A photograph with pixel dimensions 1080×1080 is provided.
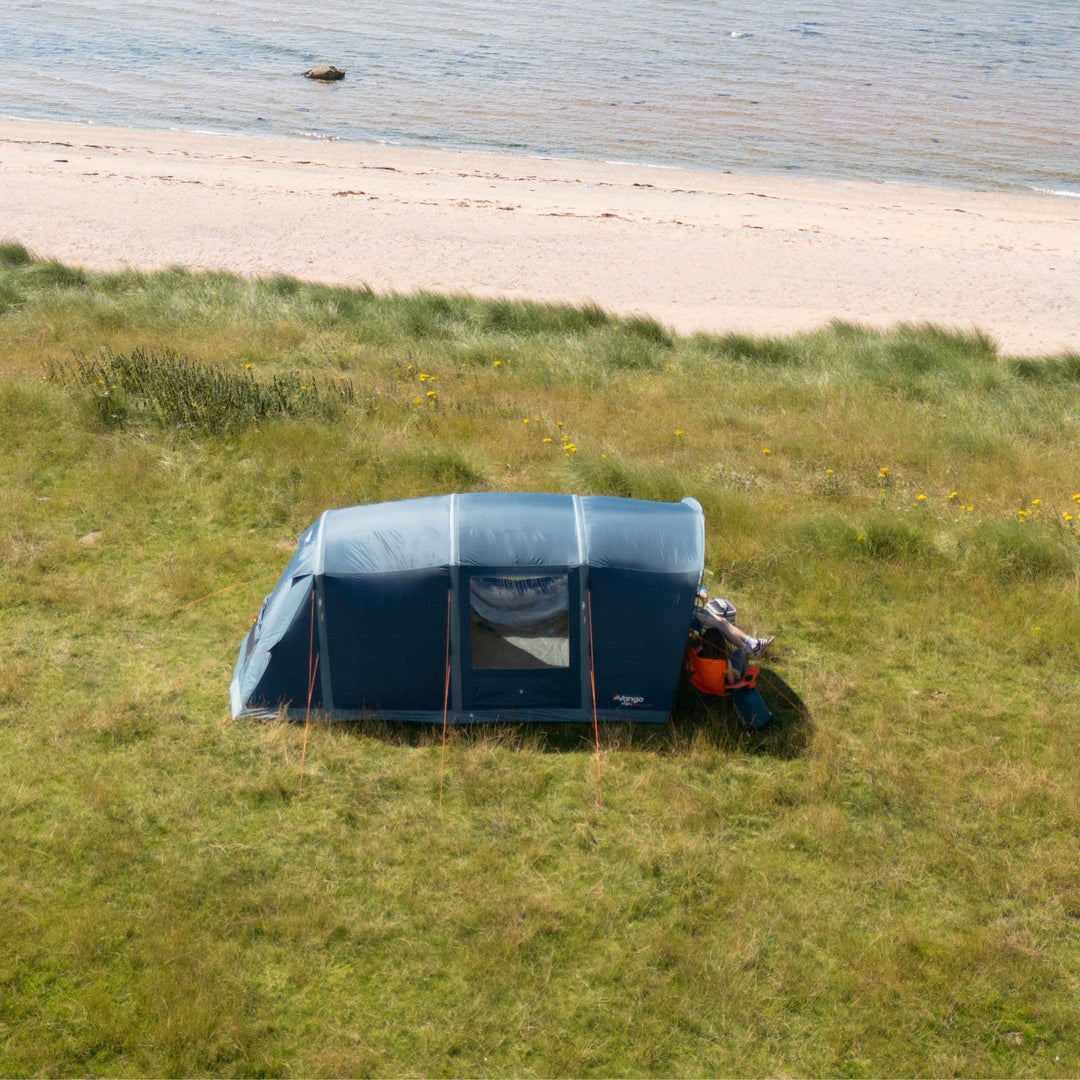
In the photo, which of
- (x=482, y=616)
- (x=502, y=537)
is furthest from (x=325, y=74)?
(x=482, y=616)

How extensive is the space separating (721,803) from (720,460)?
20.6 feet

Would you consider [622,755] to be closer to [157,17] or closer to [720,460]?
[720,460]

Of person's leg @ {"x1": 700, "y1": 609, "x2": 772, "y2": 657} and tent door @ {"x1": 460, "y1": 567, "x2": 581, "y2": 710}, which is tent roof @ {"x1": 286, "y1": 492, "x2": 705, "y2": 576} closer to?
tent door @ {"x1": 460, "y1": 567, "x2": 581, "y2": 710}

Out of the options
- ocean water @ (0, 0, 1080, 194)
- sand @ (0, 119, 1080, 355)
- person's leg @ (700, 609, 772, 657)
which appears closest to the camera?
person's leg @ (700, 609, 772, 657)

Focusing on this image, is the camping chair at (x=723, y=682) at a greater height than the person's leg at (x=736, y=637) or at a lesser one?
lesser

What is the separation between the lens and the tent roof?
8.27 meters

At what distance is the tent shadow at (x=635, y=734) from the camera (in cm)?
832

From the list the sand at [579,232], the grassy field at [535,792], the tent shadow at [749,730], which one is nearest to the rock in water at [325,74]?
the sand at [579,232]

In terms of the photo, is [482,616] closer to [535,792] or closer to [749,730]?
[535,792]

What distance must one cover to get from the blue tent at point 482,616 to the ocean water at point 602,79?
2817 centimetres

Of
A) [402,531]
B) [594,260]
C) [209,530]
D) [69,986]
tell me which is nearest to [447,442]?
[209,530]

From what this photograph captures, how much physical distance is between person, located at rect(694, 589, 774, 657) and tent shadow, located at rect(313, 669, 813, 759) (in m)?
0.47

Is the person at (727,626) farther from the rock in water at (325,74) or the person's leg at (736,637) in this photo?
the rock in water at (325,74)

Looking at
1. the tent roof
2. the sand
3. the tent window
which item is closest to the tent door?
the tent window
